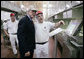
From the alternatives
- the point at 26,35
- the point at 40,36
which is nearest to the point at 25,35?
the point at 26,35

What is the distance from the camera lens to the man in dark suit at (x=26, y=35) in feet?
6.88

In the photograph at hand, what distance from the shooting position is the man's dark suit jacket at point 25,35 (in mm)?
2094

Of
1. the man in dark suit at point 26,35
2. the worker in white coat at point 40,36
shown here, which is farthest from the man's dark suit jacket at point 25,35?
the worker in white coat at point 40,36

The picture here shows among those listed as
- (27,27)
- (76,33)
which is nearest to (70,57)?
(76,33)

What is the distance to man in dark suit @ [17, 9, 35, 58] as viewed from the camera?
2096mm

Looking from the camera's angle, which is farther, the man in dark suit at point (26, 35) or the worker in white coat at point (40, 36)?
the worker in white coat at point (40, 36)

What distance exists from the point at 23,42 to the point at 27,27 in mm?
258

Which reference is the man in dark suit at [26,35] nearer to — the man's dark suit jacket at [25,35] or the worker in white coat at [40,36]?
the man's dark suit jacket at [25,35]

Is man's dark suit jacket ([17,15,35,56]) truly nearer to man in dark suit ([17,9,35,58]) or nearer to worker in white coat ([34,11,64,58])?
man in dark suit ([17,9,35,58])

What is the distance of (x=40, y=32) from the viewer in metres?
2.44

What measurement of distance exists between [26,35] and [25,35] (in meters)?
0.02

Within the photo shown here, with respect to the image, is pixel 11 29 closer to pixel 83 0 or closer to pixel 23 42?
pixel 23 42

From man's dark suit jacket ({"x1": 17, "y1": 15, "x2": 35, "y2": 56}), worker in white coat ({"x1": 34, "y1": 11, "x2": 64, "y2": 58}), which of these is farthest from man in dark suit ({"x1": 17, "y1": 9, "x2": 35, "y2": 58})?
worker in white coat ({"x1": 34, "y1": 11, "x2": 64, "y2": 58})

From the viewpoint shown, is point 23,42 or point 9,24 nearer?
point 23,42
